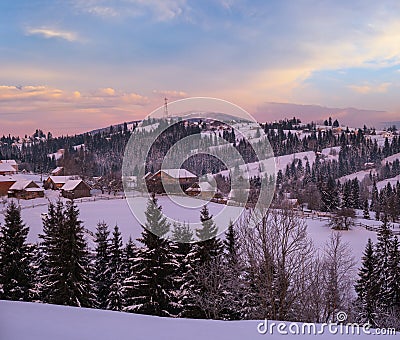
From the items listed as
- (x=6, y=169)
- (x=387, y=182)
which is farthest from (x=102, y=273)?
(x=387, y=182)

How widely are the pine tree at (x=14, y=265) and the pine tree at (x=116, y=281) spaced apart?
8.47 ft

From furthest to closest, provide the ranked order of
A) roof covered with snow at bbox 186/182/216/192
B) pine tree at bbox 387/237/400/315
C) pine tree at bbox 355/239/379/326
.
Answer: roof covered with snow at bbox 186/182/216/192 → pine tree at bbox 387/237/400/315 → pine tree at bbox 355/239/379/326

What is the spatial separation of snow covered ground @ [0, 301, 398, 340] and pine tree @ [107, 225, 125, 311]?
24.1ft

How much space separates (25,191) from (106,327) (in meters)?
36.2

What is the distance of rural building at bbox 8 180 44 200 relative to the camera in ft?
119

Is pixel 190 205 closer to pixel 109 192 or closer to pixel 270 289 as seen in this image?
pixel 109 192

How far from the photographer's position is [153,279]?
1048 centimetres

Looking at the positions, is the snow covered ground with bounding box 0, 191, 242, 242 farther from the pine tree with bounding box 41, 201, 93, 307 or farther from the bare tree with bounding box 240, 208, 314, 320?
the bare tree with bounding box 240, 208, 314, 320

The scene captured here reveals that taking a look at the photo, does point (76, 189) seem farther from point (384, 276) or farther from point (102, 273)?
point (384, 276)

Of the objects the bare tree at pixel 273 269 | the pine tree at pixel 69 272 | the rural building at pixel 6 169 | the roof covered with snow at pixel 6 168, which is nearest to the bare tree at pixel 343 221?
the bare tree at pixel 273 269

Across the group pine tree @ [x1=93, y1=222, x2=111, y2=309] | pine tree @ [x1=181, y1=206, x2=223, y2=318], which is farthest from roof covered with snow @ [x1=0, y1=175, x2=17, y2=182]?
pine tree @ [x1=181, y1=206, x2=223, y2=318]

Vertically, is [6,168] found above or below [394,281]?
above

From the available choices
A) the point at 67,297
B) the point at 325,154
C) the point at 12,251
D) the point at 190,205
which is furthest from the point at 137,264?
the point at 325,154
